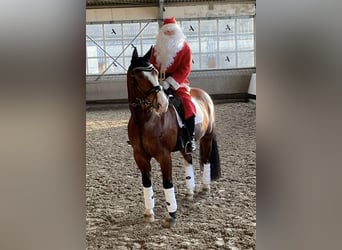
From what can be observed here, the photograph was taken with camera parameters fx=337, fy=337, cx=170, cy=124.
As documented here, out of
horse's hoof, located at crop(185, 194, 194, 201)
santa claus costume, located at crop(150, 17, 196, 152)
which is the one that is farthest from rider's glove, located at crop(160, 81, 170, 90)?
horse's hoof, located at crop(185, 194, 194, 201)

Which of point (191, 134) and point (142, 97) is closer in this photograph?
point (142, 97)

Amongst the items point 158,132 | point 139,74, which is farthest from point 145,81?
point 158,132

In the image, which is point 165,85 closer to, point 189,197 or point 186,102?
point 186,102

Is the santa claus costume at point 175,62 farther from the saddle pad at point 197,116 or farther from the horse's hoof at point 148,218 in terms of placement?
the horse's hoof at point 148,218

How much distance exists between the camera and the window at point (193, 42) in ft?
1.67

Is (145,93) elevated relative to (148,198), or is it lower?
elevated

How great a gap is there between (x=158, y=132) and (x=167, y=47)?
0.19 metres

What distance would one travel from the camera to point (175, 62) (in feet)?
2.12

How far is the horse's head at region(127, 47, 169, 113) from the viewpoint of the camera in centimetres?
55

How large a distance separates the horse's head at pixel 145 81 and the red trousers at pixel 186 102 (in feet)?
0.25

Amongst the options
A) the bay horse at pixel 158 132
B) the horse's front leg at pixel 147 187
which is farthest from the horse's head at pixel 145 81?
the horse's front leg at pixel 147 187
